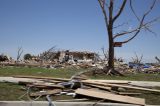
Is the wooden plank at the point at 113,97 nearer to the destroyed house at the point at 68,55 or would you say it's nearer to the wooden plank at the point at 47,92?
the wooden plank at the point at 47,92

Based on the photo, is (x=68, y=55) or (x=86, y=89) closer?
(x=86, y=89)

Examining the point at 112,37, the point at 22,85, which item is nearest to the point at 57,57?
the point at 112,37

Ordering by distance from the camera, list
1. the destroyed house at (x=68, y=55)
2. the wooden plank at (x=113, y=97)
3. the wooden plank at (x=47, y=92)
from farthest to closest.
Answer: the destroyed house at (x=68, y=55) < the wooden plank at (x=47, y=92) < the wooden plank at (x=113, y=97)

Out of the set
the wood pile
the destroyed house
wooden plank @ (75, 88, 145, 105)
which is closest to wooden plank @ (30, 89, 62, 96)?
the wood pile

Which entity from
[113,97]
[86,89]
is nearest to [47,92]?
[86,89]

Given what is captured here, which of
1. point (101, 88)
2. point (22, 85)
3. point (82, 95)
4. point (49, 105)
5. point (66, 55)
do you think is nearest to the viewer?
point (49, 105)

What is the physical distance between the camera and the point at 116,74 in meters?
16.8

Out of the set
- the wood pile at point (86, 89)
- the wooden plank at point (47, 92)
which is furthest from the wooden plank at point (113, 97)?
the wooden plank at point (47, 92)

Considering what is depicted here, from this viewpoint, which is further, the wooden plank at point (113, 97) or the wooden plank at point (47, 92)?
the wooden plank at point (47, 92)

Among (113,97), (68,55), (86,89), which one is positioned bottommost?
(113,97)

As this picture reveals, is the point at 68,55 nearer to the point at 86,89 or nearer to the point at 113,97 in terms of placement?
the point at 86,89

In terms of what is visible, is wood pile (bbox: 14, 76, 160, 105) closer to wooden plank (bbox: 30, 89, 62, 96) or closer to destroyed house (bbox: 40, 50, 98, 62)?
wooden plank (bbox: 30, 89, 62, 96)

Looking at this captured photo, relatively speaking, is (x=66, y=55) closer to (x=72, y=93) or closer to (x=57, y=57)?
(x=57, y=57)

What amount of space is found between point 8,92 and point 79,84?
2057 millimetres
